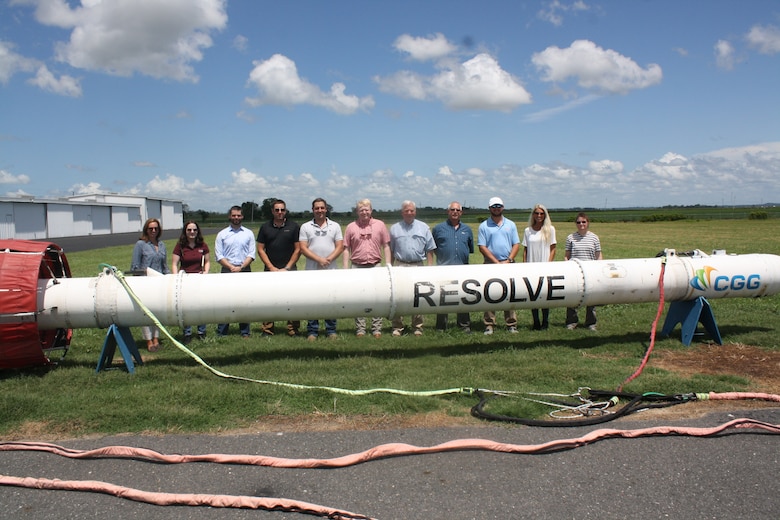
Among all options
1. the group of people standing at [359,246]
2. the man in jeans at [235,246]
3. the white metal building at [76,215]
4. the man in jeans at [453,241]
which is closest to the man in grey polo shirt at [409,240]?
the group of people standing at [359,246]

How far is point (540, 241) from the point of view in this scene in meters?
8.16

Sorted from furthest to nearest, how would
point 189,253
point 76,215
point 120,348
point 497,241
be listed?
point 76,215, point 497,241, point 189,253, point 120,348

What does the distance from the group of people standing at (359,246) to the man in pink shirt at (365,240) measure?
0.5 inches

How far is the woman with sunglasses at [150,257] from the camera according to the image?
743 cm

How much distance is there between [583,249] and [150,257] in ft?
19.9

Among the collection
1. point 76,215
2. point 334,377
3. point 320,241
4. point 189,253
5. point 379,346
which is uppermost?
point 76,215

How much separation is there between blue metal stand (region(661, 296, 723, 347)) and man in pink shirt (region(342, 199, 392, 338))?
3.96 m

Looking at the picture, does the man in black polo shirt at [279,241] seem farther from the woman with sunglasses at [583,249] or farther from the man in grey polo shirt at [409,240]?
the woman with sunglasses at [583,249]

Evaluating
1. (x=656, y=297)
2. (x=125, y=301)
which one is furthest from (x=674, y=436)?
(x=125, y=301)

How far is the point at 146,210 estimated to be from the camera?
195ft

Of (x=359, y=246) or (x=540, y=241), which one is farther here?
(x=540, y=241)

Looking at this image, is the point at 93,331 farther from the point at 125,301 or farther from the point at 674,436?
the point at 674,436

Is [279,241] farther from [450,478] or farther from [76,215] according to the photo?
[76,215]

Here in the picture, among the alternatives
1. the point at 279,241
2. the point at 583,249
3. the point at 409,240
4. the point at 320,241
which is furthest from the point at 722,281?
the point at 279,241
